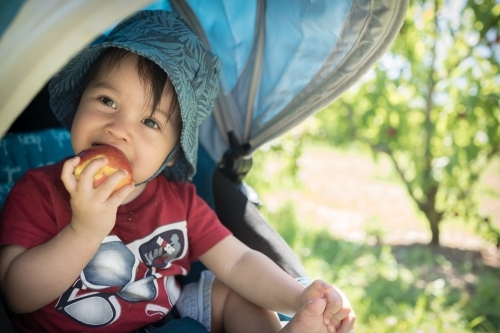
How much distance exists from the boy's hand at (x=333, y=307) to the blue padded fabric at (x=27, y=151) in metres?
0.99

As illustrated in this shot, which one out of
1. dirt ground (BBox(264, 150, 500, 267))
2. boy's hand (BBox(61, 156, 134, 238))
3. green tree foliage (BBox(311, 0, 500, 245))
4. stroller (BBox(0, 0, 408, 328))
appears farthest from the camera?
dirt ground (BBox(264, 150, 500, 267))

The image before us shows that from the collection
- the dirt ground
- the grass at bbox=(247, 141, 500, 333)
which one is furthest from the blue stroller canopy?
the dirt ground

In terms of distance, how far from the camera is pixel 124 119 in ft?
4.19

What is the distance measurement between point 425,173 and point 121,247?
255 centimetres

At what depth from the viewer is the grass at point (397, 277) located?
2.61 m

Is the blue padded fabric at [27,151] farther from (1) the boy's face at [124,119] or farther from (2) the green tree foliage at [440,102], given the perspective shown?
(2) the green tree foliage at [440,102]

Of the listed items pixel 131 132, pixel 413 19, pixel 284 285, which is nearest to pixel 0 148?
pixel 131 132

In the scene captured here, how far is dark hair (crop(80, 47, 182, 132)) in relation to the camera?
1.32m

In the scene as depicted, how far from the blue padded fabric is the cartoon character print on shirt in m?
0.50

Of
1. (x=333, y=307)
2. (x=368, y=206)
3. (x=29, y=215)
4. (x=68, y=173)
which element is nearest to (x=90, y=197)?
(x=68, y=173)

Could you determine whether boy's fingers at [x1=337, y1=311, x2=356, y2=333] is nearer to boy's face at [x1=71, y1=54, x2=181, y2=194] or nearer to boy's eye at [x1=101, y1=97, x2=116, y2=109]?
boy's face at [x1=71, y1=54, x2=181, y2=194]

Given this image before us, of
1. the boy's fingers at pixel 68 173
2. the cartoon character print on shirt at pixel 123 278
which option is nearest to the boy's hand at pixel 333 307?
the cartoon character print on shirt at pixel 123 278

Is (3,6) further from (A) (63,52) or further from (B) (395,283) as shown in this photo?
(B) (395,283)

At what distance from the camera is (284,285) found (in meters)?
1.40
